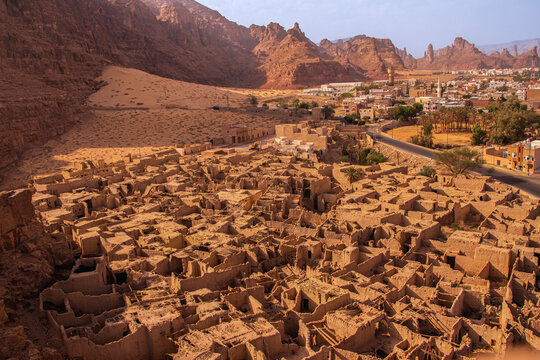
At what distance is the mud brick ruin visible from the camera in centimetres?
1282

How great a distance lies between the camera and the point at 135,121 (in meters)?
63.8

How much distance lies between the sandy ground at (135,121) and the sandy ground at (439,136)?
16215mm

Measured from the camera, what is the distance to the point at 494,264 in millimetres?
18453

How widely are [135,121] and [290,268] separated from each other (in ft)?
165

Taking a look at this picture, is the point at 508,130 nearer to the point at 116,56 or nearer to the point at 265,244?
the point at 265,244

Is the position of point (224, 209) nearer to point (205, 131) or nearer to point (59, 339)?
point (59, 339)

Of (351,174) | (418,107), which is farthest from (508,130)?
(418,107)

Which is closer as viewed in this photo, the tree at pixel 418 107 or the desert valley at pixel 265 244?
the desert valley at pixel 265 244

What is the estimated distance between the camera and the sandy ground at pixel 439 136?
53.9m

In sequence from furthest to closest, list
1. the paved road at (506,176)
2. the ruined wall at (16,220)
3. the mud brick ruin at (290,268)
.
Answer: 1. the paved road at (506,176)
2. the ruined wall at (16,220)
3. the mud brick ruin at (290,268)

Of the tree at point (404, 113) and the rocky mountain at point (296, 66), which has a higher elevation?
the rocky mountain at point (296, 66)

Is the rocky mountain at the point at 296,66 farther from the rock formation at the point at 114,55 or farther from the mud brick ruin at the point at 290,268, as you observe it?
the mud brick ruin at the point at 290,268

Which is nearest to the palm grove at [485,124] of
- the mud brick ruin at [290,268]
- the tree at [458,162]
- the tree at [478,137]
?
the tree at [478,137]

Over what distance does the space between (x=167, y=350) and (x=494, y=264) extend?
42.7 feet
